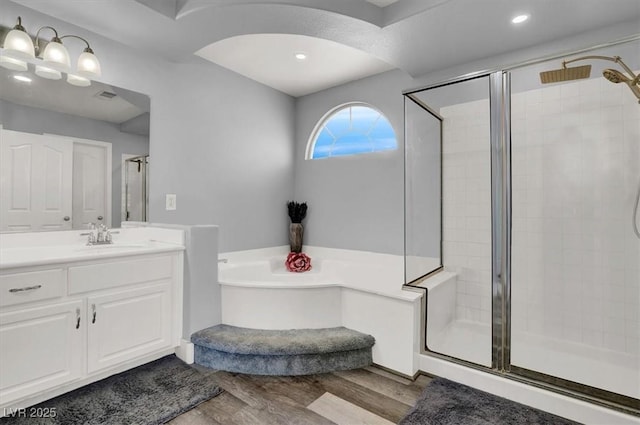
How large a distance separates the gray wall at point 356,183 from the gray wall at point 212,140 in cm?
25

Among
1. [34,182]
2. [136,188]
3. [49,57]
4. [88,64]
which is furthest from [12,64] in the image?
[136,188]

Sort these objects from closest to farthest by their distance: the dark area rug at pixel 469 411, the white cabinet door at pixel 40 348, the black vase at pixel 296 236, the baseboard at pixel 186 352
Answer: the white cabinet door at pixel 40 348, the dark area rug at pixel 469 411, the baseboard at pixel 186 352, the black vase at pixel 296 236

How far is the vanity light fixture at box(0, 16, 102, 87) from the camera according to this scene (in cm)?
182

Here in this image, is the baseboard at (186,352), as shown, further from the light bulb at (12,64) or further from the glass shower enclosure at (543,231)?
the light bulb at (12,64)

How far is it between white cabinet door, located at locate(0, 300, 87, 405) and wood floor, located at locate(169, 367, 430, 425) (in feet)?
2.25

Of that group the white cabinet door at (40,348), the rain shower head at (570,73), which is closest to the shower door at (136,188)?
the white cabinet door at (40,348)

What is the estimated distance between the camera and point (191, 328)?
2160 millimetres

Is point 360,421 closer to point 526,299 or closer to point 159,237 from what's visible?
point 526,299

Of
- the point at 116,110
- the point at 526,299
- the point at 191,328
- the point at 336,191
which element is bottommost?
the point at 191,328

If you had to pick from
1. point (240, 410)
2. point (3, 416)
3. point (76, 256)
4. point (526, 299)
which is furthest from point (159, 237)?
point (526, 299)

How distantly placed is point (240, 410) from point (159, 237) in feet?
4.49

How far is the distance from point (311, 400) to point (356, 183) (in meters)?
2.14

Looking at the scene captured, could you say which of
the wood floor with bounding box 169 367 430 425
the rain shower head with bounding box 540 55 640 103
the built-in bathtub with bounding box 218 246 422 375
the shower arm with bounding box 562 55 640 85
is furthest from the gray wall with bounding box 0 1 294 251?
the shower arm with bounding box 562 55 640 85

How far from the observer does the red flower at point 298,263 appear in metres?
3.30
